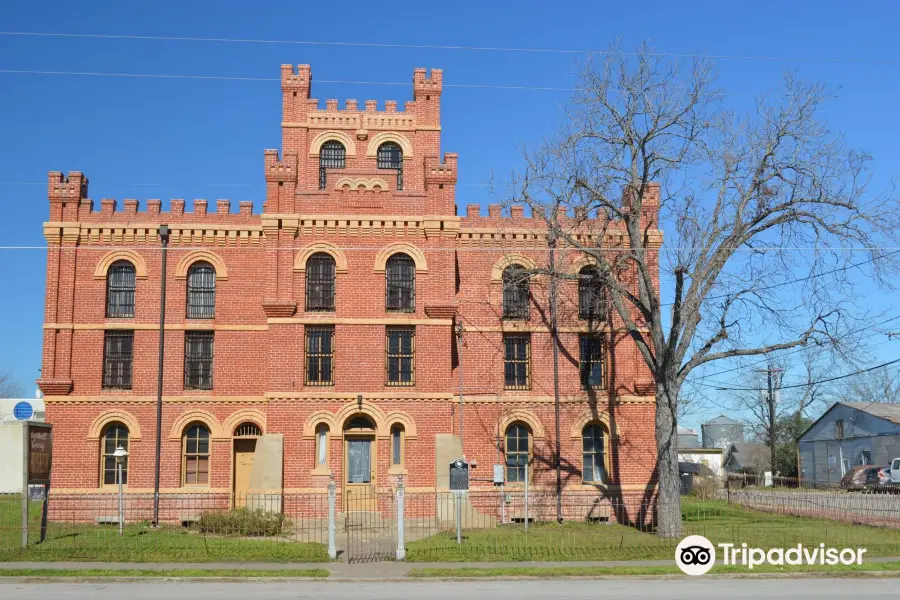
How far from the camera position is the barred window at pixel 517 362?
1216 inches

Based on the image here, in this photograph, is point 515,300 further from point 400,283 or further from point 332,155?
point 332,155

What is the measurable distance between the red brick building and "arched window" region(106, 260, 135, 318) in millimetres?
46

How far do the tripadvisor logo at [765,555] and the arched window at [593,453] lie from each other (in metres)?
9.06

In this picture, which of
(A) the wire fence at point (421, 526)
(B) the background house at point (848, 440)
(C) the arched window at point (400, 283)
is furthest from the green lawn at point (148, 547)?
(B) the background house at point (848, 440)

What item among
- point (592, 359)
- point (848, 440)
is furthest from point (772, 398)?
point (592, 359)

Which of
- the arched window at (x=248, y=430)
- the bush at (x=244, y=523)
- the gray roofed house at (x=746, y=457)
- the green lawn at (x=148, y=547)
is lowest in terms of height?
the green lawn at (x=148, y=547)

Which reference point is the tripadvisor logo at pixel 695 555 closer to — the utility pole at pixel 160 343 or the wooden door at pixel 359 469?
the wooden door at pixel 359 469

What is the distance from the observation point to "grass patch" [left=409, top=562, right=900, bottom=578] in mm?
18438

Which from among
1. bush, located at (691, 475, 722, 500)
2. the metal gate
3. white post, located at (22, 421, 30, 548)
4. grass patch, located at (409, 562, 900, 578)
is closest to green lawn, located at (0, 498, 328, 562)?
white post, located at (22, 421, 30, 548)

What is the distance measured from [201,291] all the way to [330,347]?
5.06 m

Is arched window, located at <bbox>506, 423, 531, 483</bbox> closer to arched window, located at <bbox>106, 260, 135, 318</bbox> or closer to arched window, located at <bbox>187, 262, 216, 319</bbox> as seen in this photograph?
arched window, located at <bbox>187, 262, 216, 319</bbox>

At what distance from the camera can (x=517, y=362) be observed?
31.0m

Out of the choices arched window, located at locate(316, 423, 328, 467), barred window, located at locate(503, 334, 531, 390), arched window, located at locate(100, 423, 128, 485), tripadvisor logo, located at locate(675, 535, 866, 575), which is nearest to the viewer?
tripadvisor logo, located at locate(675, 535, 866, 575)

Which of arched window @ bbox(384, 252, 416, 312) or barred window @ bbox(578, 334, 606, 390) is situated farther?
barred window @ bbox(578, 334, 606, 390)
